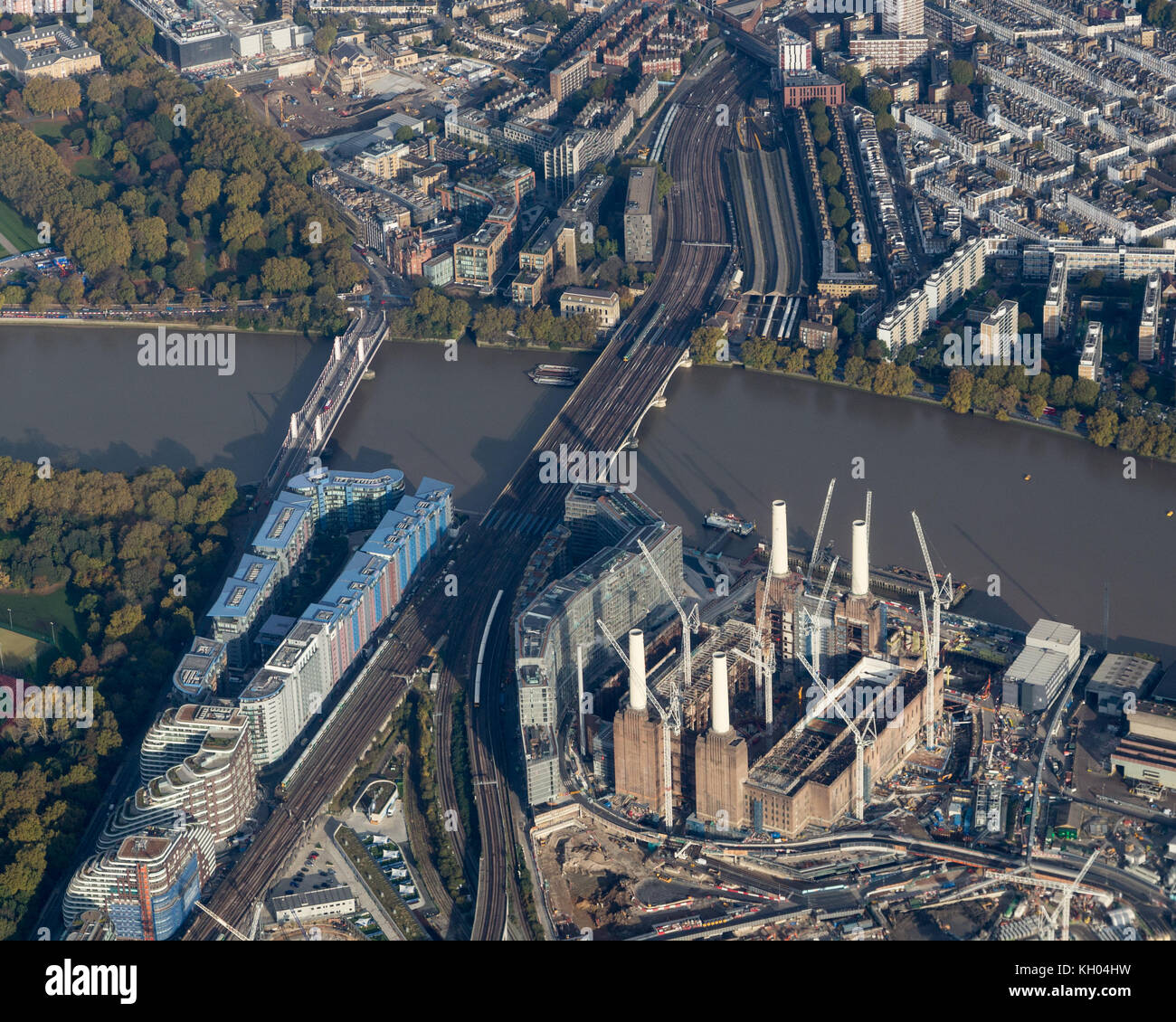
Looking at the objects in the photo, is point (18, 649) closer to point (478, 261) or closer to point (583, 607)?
point (583, 607)

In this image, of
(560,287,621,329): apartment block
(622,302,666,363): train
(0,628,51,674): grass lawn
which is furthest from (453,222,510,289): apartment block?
(0,628,51,674): grass lawn

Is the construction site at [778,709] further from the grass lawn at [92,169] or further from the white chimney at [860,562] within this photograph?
the grass lawn at [92,169]

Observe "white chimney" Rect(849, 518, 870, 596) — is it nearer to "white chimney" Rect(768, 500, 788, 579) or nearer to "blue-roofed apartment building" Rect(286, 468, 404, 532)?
"white chimney" Rect(768, 500, 788, 579)

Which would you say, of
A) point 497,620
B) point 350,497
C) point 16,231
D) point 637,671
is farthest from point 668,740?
point 16,231

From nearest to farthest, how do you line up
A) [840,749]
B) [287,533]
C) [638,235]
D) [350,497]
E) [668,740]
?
[668,740]
[840,749]
[287,533]
[350,497]
[638,235]

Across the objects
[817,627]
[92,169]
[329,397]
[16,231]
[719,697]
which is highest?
[92,169]

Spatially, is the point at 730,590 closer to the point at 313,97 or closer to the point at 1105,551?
the point at 1105,551
